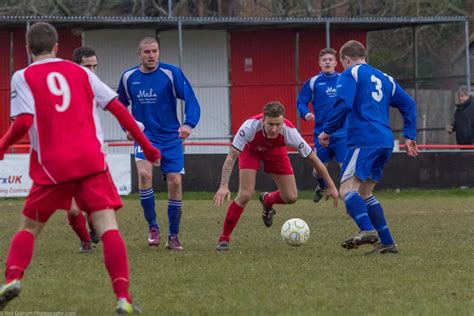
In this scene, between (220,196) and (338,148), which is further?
(338,148)

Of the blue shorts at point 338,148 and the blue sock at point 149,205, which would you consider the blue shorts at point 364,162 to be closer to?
the blue sock at point 149,205

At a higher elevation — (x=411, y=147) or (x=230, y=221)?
(x=411, y=147)

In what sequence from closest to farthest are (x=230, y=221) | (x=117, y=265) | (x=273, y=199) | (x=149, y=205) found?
(x=117, y=265) → (x=230, y=221) → (x=149, y=205) → (x=273, y=199)

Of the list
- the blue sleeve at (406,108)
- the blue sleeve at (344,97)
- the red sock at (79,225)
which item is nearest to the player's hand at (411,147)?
the blue sleeve at (406,108)

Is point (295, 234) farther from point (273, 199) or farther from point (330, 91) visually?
point (330, 91)

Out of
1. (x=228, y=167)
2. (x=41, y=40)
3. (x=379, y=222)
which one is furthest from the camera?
(x=228, y=167)

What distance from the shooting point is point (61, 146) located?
20.8ft

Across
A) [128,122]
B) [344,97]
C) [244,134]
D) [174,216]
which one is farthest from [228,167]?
[128,122]

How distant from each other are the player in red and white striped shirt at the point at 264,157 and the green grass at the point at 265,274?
455 millimetres

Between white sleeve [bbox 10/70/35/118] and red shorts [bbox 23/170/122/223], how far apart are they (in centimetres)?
46

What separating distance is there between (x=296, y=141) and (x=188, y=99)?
1.20m

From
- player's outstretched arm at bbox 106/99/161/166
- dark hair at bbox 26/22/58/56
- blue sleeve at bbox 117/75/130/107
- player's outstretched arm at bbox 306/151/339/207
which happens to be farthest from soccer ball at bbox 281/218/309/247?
dark hair at bbox 26/22/58/56

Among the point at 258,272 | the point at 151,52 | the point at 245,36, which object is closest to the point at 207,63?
the point at 245,36

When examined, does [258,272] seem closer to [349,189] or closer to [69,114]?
[349,189]
